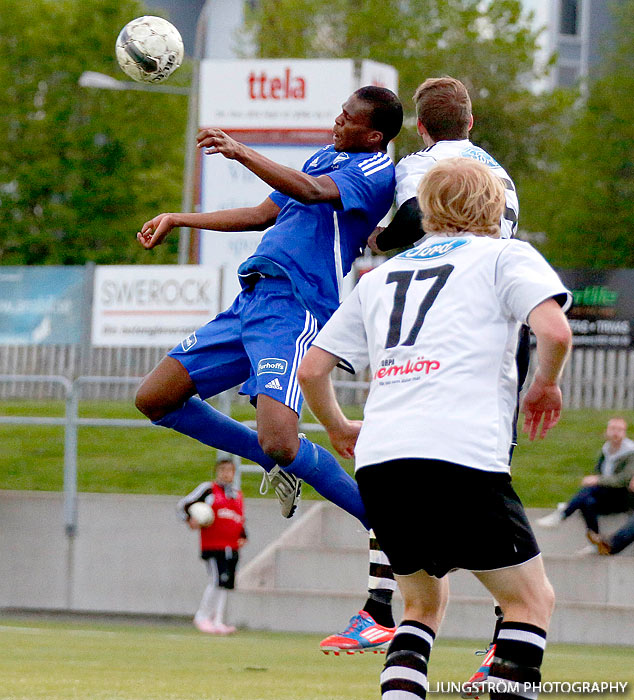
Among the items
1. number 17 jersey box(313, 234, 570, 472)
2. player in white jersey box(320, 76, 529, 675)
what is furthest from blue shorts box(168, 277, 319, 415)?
number 17 jersey box(313, 234, 570, 472)

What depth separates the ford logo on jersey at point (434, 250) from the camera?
4.24 metres

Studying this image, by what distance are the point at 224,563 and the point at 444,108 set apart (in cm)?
863

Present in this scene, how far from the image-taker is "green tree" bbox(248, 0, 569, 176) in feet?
119

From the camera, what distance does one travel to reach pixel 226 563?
44.3 feet

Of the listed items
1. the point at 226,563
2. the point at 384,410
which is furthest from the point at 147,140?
the point at 384,410

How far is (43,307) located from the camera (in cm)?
1773

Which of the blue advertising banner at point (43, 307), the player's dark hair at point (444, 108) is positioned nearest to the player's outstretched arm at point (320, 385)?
the player's dark hair at point (444, 108)

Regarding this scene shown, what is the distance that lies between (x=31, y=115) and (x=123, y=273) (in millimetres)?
23321

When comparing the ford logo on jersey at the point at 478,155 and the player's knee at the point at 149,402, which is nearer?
the ford logo on jersey at the point at 478,155

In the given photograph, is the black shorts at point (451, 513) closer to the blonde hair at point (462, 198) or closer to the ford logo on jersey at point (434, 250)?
the ford logo on jersey at point (434, 250)

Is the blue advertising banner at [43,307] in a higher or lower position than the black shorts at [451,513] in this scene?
higher

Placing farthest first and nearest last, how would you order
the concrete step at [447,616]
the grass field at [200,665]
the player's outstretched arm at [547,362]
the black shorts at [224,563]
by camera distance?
the black shorts at [224,563] → the concrete step at [447,616] → the grass field at [200,665] → the player's outstretched arm at [547,362]

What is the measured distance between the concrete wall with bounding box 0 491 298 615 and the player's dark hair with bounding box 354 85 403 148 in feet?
31.6

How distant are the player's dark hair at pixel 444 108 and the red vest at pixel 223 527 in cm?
838
